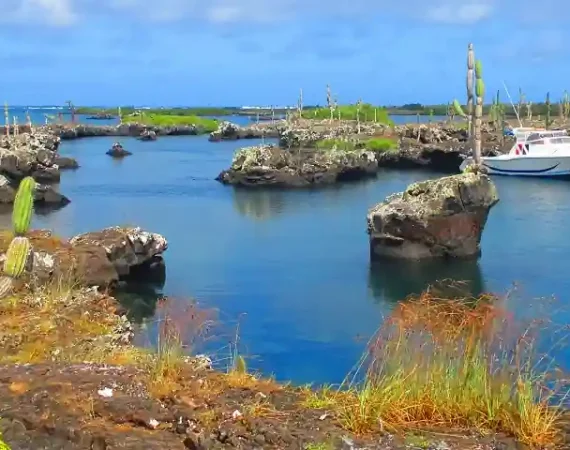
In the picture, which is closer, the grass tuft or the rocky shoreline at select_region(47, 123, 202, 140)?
the grass tuft

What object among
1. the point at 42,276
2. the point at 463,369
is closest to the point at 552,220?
the point at 42,276

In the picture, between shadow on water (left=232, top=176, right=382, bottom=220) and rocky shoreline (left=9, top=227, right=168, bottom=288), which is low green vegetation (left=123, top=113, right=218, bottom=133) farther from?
rocky shoreline (left=9, top=227, right=168, bottom=288)

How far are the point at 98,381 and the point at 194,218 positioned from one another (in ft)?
114

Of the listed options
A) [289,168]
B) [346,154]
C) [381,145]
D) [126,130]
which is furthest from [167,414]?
[126,130]

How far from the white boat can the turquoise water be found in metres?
1.56

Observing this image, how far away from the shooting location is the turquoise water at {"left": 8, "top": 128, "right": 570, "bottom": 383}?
21.1m

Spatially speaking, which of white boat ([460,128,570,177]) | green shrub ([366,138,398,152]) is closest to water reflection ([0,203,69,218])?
white boat ([460,128,570,177])

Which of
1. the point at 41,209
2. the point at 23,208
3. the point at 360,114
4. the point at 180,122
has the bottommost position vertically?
the point at 41,209

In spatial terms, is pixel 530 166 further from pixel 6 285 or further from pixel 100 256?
pixel 6 285

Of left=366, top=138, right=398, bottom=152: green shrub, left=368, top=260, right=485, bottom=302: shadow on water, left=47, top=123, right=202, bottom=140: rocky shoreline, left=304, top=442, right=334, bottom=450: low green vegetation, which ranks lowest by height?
left=368, top=260, right=485, bottom=302: shadow on water

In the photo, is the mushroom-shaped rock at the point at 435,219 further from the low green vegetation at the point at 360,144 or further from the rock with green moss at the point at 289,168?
the low green vegetation at the point at 360,144

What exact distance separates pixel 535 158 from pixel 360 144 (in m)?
21.9

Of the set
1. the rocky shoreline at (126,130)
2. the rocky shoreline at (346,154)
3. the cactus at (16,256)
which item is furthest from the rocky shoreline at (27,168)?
the rocky shoreline at (126,130)

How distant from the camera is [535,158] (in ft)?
196
